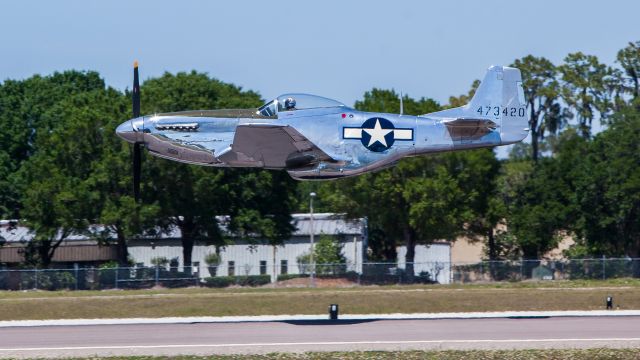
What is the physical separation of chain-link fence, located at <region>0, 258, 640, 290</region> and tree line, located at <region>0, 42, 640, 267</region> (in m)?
4.35

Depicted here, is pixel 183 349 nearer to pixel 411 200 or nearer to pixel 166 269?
pixel 166 269

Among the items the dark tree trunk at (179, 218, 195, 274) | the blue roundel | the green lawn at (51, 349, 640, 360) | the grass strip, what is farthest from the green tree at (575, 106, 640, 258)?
the green lawn at (51, 349, 640, 360)

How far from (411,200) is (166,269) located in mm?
13571

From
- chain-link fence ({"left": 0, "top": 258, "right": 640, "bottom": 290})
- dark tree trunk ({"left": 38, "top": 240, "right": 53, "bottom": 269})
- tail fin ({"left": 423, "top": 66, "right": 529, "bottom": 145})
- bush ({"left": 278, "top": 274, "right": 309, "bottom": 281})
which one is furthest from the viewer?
dark tree trunk ({"left": 38, "top": 240, "right": 53, "bottom": 269})

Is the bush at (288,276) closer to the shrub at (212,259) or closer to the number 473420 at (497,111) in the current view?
the shrub at (212,259)

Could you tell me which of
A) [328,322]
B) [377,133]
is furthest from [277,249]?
[328,322]

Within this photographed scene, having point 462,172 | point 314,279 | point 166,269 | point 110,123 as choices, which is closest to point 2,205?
point 110,123

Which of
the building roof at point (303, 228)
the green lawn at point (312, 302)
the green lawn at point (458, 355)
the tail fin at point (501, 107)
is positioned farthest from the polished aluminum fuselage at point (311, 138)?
the building roof at point (303, 228)

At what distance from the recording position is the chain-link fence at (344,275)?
47.2m

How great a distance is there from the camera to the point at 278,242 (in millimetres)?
57812

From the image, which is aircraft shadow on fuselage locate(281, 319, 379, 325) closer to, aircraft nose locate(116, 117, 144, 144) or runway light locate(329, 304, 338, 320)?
runway light locate(329, 304, 338, 320)

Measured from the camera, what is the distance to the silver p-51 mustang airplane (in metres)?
30.9

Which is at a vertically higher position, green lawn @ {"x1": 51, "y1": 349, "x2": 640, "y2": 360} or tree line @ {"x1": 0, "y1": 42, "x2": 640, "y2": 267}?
tree line @ {"x1": 0, "y1": 42, "x2": 640, "y2": 267}

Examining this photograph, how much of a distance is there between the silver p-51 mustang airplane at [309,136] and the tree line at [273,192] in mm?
20437
